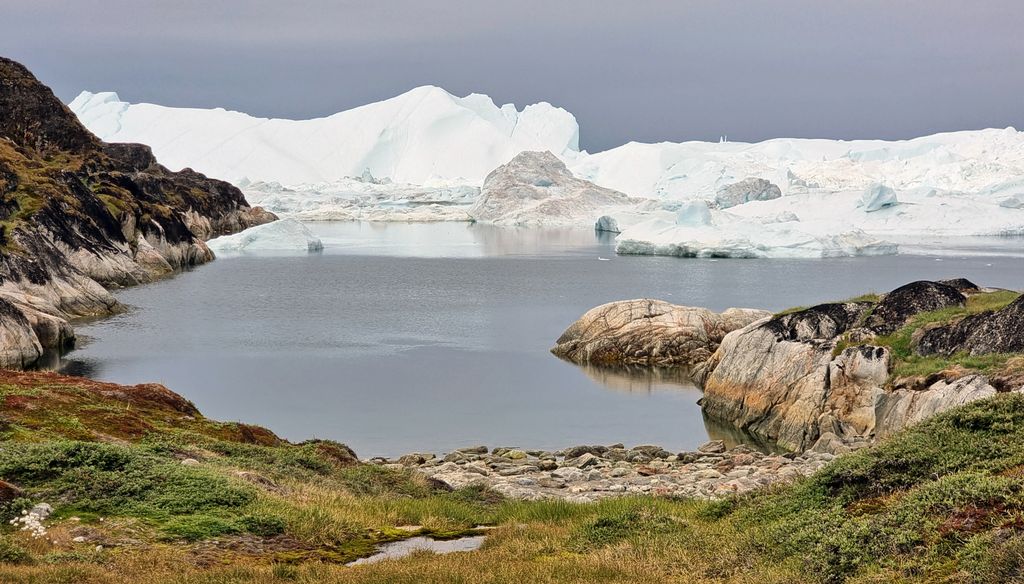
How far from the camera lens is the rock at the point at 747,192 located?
154125 millimetres

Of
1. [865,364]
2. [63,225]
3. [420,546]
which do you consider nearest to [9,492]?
[420,546]

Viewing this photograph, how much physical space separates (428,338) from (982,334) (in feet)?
89.6

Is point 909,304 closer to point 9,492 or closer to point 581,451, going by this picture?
point 581,451

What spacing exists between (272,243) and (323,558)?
91799mm

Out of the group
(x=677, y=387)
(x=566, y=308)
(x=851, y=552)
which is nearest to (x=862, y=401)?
(x=677, y=387)

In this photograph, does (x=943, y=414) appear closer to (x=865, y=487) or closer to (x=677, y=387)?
(x=865, y=487)

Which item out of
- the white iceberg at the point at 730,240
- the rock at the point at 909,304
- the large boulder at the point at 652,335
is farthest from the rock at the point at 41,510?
the white iceberg at the point at 730,240

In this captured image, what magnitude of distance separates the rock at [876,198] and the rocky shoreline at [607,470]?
334 ft

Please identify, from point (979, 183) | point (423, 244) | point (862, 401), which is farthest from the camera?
point (979, 183)

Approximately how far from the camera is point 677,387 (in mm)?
36031

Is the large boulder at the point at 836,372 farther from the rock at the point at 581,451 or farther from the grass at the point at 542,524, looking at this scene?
the grass at the point at 542,524

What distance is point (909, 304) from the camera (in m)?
27.6

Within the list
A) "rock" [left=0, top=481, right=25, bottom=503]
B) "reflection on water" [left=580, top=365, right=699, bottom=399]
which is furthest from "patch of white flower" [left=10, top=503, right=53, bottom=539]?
"reflection on water" [left=580, top=365, right=699, bottom=399]

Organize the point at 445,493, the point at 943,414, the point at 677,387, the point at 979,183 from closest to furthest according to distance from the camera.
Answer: the point at 943,414, the point at 445,493, the point at 677,387, the point at 979,183
